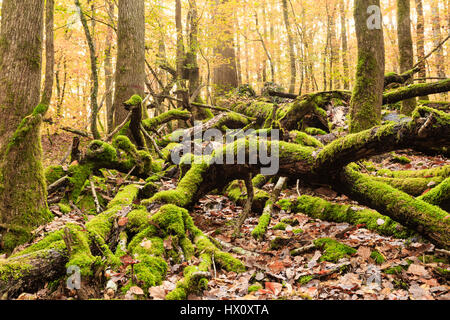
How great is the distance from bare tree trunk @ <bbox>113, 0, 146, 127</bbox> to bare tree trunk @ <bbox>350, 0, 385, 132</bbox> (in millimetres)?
6103

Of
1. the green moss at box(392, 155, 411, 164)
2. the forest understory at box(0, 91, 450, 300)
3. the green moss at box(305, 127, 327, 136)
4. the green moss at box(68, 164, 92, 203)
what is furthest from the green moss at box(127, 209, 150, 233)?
the green moss at box(392, 155, 411, 164)

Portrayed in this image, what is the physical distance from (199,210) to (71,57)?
15201 mm

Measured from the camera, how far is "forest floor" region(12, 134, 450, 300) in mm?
2750

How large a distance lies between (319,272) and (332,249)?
0.54 m

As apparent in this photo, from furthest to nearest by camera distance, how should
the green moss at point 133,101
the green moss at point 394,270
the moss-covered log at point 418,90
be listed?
the moss-covered log at point 418,90
the green moss at point 133,101
the green moss at point 394,270

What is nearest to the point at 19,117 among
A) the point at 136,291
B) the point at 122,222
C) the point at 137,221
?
the point at 122,222

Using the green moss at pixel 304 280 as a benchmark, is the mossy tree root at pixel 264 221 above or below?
above

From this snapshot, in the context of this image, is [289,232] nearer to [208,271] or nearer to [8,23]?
[208,271]

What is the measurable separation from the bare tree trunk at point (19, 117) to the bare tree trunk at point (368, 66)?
6.46 m

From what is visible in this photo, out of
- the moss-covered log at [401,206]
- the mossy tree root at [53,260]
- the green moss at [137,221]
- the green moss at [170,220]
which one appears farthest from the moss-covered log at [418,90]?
the mossy tree root at [53,260]

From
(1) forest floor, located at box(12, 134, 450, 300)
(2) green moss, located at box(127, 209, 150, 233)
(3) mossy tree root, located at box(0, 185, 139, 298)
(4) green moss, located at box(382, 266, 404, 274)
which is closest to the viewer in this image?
(3) mossy tree root, located at box(0, 185, 139, 298)

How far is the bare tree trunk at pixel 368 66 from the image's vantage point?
6.69 m

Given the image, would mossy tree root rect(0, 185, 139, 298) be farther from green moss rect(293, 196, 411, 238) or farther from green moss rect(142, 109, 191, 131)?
green moss rect(142, 109, 191, 131)

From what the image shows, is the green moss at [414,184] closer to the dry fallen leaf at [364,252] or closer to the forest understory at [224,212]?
the forest understory at [224,212]
